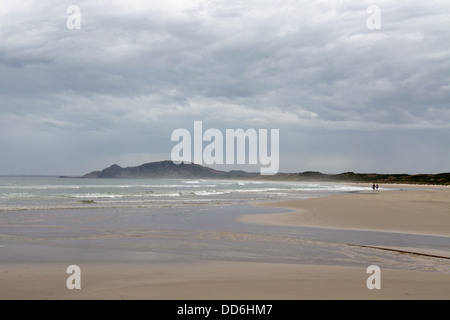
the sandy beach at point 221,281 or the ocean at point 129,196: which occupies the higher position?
the sandy beach at point 221,281

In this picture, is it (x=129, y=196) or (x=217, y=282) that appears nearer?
(x=217, y=282)
